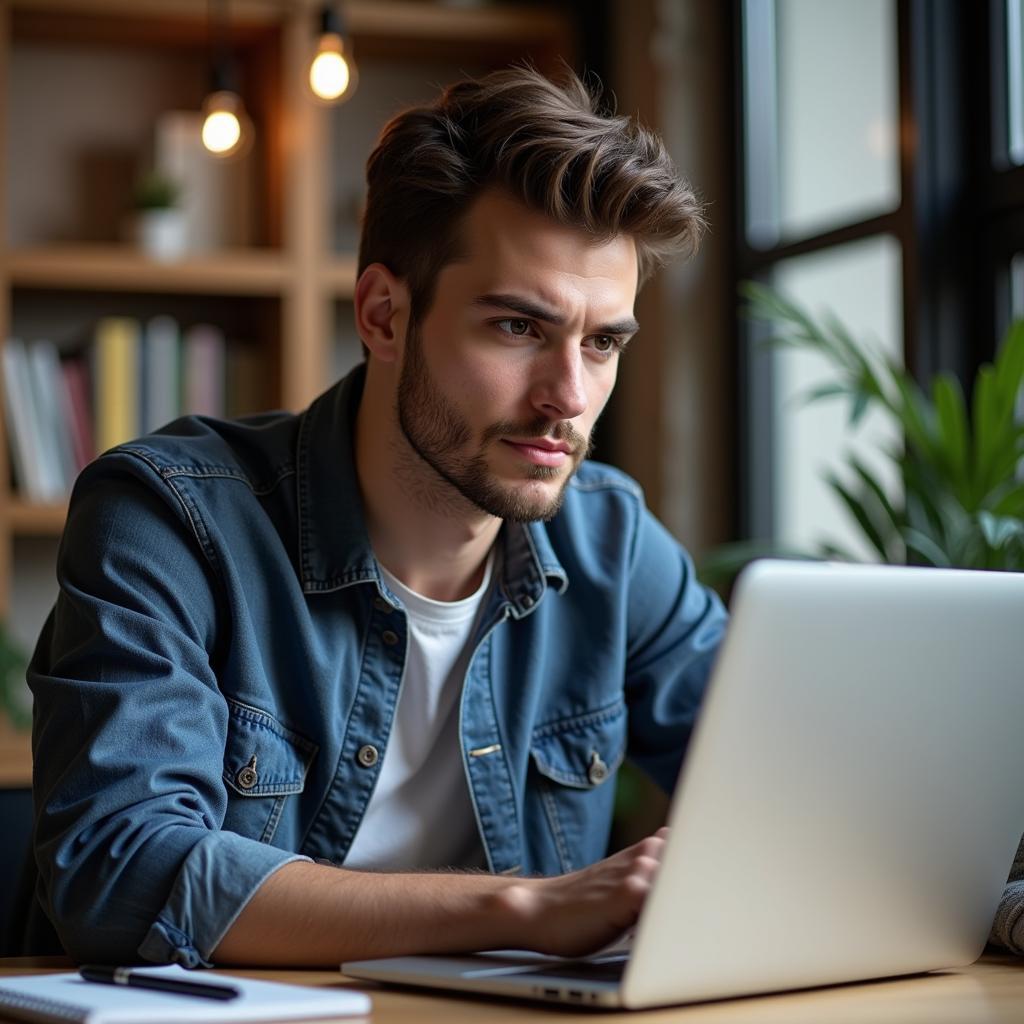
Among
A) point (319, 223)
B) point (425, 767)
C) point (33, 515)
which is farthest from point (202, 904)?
point (319, 223)

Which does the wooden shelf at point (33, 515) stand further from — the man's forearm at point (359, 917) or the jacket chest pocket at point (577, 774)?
the man's forearm at point (359, 917)

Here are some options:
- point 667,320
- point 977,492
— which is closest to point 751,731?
point 977,492

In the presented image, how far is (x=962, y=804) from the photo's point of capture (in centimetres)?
101

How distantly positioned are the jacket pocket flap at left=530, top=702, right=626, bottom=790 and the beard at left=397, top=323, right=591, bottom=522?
246 millimetres

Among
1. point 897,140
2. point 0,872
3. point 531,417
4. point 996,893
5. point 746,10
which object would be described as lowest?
point 0,872

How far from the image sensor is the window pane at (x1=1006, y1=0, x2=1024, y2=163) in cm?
252

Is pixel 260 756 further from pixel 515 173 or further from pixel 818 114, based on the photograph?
pixel 818 114

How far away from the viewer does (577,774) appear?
1600mm

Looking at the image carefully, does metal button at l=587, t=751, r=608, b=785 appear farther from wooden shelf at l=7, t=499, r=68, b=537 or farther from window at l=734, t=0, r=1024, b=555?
wooden shelf at l=7, t=499, r=68, b=537

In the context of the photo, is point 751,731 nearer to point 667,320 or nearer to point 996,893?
point 996,893

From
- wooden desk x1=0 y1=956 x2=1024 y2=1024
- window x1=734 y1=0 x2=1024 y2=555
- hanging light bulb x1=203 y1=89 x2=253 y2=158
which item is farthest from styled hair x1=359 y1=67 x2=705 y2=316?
hanging light bulb x1=203 y1=89 x2=253 y2=158

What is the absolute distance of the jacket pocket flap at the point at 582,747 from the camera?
62.2 inches

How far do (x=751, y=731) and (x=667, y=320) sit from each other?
2.52 m

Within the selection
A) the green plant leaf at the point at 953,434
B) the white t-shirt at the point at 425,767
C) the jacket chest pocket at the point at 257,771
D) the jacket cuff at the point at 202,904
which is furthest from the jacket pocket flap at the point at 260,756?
the green plant leaf at the point at 953,434
